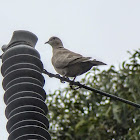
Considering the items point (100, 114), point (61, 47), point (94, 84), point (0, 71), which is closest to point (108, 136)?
point (100, 114)

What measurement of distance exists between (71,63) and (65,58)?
24cm

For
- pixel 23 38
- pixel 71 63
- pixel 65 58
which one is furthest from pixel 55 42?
pixel 23 38

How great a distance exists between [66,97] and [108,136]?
2.03 m

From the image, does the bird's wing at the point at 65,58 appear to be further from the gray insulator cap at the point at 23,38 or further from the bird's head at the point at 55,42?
the gray insulator cap at the point at 23,38

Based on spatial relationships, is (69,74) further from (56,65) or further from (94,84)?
(94,84)

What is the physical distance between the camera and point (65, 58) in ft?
23.5

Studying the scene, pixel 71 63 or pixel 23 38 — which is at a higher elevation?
pixel 71 63

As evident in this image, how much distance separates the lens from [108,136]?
10.4 m

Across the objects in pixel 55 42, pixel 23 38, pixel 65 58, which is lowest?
pixel 23 38

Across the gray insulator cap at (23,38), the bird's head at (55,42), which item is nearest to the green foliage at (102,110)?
the bird's head at (55,42)

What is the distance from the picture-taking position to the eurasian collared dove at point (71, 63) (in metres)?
6.66

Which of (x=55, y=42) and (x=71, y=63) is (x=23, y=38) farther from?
(x=55, y=42)

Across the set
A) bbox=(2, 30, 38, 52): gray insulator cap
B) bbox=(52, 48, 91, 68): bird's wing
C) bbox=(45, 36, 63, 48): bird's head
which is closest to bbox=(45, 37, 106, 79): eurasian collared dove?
bbox=(52, 48, 91, 68): bird's wing

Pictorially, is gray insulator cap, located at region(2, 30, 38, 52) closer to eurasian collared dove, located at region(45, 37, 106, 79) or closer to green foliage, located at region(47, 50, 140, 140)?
eurasian collared dove, located at region(45, 37, 106, 79)
